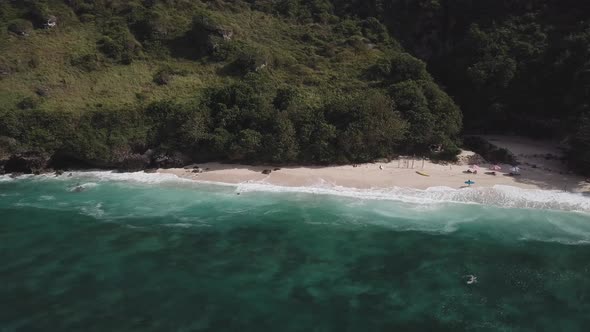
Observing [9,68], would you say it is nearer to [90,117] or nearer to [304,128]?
[90,117]

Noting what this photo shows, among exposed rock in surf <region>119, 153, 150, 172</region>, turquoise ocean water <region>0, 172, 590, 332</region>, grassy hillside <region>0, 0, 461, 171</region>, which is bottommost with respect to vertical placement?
turquoise ocean water <region>0, 172, 590, 332</region>

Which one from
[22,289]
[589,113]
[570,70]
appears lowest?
[22,289]

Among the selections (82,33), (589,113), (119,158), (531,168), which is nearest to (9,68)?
(82,33)

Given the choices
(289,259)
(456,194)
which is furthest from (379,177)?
(289,259)

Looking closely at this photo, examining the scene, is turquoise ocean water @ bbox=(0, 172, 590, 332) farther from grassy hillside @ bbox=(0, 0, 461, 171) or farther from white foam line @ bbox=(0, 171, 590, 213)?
grassy hillside @ bbox=(0, 0, 461, 171)

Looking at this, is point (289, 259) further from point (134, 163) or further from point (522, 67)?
point (522, 67)

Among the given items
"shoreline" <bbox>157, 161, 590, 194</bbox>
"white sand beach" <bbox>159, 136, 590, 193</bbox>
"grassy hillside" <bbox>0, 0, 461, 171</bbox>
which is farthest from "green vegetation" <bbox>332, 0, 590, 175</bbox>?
"grassy hillside" <bbox>0, 0, 461, 171</bbox>

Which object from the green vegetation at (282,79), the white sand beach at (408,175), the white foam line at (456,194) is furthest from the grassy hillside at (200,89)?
the white foam line at (456,194)
